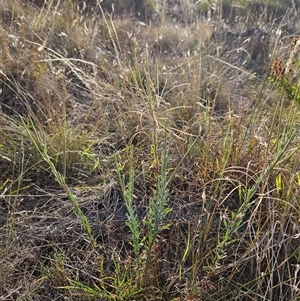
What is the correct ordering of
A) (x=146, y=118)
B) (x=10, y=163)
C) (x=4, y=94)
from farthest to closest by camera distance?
(x=4, y=94) < (x=146, y=118) < (x=10, y=163)

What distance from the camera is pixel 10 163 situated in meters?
1.72

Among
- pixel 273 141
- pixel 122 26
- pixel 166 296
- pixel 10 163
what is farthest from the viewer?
pixel 122 26

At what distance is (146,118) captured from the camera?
1967 mm

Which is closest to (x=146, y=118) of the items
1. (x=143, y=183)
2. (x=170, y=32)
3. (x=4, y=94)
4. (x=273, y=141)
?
(x=143, y=183)

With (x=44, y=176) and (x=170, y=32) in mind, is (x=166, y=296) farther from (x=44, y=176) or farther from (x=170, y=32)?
(x=170, y=32)

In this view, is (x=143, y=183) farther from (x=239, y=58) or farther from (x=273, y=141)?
(x=239, y=58)

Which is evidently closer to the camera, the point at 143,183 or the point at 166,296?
the point at 166,296

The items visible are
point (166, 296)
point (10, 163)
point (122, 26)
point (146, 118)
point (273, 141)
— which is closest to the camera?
point (166, 296)

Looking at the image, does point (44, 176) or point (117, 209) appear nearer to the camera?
point (117, 209)

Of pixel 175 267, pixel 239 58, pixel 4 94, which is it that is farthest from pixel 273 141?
pixel 239 58

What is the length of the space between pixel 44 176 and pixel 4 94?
2.21 feet

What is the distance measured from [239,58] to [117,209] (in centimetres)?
186

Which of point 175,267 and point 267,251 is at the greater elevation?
point 267,251

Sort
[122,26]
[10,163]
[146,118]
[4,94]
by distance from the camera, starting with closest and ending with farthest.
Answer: [10,163] < [146,118] < [4,94] < [122,26]
